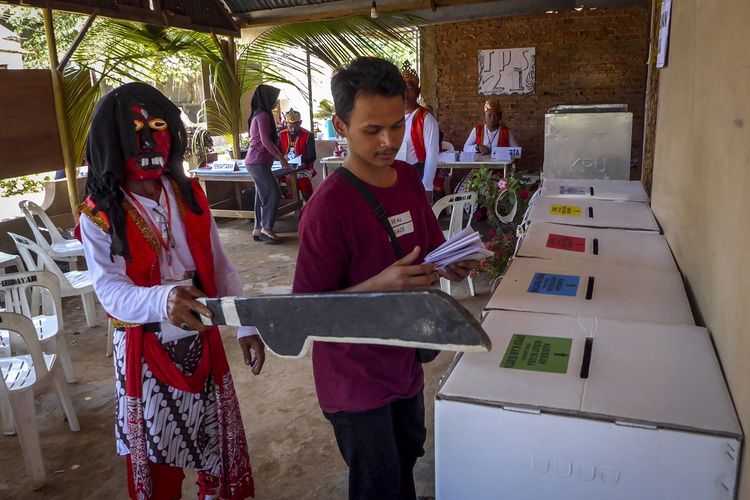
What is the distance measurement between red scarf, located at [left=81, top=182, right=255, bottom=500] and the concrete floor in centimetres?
62

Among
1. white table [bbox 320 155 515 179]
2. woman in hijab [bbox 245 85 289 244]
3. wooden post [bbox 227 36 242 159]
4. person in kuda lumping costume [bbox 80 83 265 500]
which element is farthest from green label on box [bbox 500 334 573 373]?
wooden post [bbox 227 36 242 159]

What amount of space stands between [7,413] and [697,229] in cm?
304

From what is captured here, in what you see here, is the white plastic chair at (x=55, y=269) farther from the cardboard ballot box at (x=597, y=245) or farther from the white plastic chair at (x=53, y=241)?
the cardboard ballot box at (x=597, y=245)

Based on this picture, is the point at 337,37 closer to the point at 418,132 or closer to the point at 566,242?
the point at 418,132

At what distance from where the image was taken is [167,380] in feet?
5.67

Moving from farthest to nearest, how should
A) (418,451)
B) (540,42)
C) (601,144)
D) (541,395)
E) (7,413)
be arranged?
1. (540,42)
2. (601,144)
3. (7,413)
4. (418,451)
5. (541,395)

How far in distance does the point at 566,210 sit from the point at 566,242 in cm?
54

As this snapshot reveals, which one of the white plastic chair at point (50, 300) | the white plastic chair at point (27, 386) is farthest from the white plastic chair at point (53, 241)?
the white plastic chair at point (27, 386)

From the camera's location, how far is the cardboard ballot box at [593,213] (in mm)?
2531

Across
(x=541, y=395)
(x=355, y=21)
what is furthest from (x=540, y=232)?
(x=355, y=21)

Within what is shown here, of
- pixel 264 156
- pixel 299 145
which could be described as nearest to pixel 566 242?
pixel 264 156

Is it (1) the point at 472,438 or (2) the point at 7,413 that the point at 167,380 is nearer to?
(1) the point at 472,438

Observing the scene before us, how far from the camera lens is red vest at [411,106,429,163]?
15.9 ft

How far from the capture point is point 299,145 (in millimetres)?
7445
